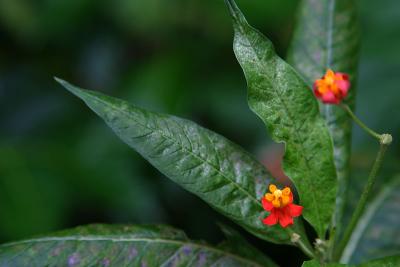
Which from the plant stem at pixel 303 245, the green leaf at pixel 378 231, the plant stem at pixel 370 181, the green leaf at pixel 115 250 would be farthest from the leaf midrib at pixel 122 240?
the green leaf at pixel 378 231

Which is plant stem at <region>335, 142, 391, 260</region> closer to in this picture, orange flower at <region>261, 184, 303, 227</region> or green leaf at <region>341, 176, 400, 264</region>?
orange flower at <region>261, 184, 303, 227</region>

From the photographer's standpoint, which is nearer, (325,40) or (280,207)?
(280,207)

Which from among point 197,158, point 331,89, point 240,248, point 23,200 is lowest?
point 23,200

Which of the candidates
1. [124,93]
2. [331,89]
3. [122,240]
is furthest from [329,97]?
[124,93]

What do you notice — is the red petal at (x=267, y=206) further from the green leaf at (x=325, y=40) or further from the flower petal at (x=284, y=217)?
the green leaf at (x=325, y=40)

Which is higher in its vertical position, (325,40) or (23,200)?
(325,40)

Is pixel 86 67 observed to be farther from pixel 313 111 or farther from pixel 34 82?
pixel 313 111

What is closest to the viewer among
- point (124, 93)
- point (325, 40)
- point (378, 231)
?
point (325, 40)

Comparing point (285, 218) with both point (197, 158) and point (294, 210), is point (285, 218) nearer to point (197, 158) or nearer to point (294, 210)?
point (294, 210)
